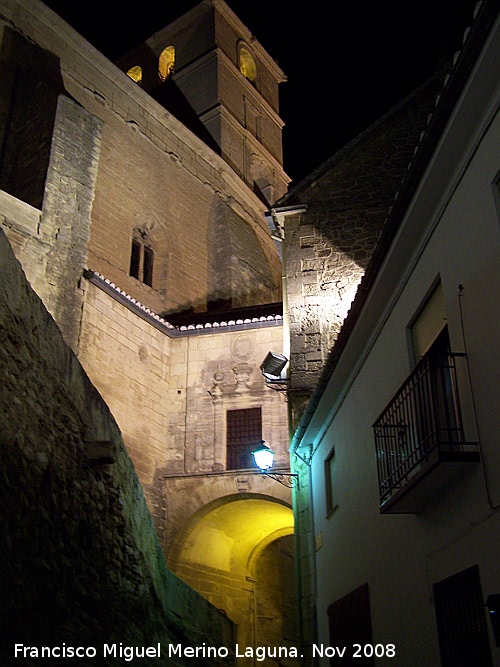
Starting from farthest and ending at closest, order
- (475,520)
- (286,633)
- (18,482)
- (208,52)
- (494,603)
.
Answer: (208,52) → (286,633) → (18,482) → (475,520) → (494,603)

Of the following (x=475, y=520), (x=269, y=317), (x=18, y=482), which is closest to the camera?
(x=475, y=520)

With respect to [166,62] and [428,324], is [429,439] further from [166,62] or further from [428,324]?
[166,62]

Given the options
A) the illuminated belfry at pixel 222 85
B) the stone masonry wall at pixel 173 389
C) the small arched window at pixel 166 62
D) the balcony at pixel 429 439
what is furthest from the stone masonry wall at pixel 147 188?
the balcony at pixel 429 439

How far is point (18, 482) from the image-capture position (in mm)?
6398

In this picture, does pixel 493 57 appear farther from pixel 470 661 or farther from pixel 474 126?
pixel 470 661

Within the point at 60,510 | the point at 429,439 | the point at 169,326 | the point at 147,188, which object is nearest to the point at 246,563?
the point at 169,326

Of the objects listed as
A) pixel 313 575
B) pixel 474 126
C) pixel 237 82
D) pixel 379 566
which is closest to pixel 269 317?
pixel 313 575

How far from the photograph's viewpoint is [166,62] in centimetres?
3631

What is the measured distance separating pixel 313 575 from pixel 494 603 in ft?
22.1

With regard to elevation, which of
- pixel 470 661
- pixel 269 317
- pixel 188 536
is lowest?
pixel 470 661

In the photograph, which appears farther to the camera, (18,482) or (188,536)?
(188,536)

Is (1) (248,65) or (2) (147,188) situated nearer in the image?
(2) (147,188)

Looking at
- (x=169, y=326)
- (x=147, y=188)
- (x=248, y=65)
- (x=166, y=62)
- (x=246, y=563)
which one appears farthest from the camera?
(x=248, y=65)

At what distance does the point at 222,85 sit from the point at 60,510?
1130 inches
